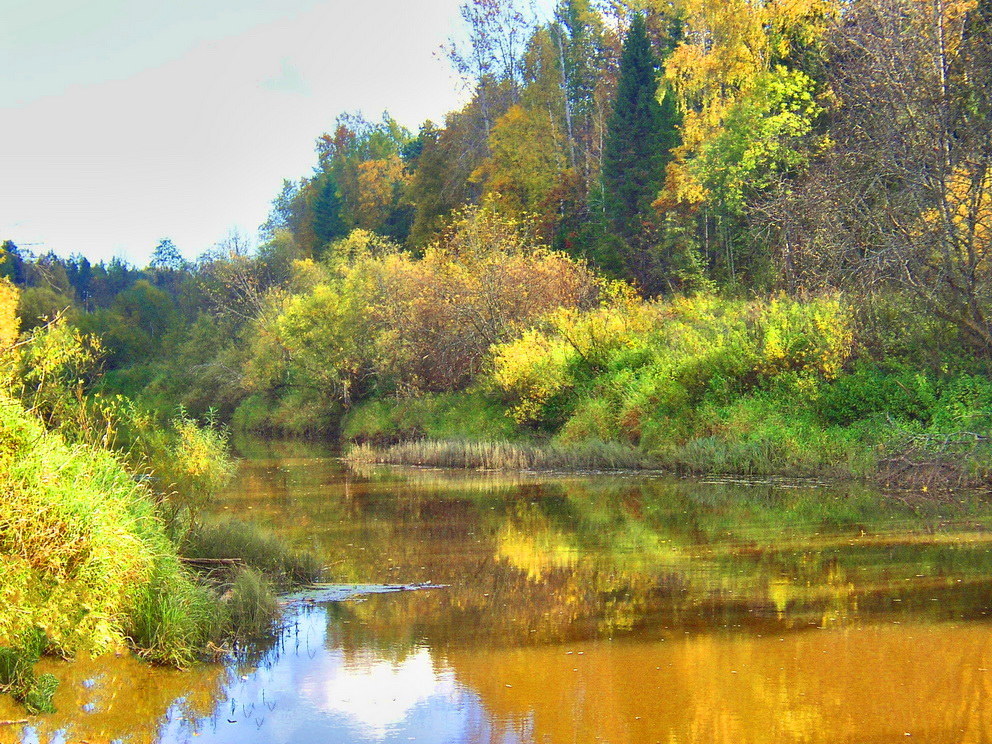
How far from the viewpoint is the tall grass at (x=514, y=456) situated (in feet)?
81.9

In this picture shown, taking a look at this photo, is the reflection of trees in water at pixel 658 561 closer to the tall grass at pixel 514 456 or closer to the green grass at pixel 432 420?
the tall grass at pixel 514 456

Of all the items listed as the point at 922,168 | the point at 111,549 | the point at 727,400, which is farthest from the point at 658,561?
the point at 922,168

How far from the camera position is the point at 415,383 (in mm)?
36844

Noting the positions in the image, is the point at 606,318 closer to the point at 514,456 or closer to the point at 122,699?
the point at 514,456

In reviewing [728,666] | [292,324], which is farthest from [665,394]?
[292,324]

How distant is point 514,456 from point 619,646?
17.0 metres

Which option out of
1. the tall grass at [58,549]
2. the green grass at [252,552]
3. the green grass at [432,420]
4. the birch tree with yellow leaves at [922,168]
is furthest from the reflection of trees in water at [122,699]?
the green grass at [432,420]

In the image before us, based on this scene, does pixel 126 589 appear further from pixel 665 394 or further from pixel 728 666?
pixel 665 394

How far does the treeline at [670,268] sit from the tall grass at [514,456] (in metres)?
0.72

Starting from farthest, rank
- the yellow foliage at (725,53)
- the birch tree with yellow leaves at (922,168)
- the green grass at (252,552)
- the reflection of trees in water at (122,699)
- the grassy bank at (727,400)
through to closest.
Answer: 1. the yellow foliage at (725,53)
2. the birch tree with yellow leaves at (922,168)
3. the grassy bank at (727,400)
4. the green grass at (252,552)
5. the reflection of trees in water at (122,699)

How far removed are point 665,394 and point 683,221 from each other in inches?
594

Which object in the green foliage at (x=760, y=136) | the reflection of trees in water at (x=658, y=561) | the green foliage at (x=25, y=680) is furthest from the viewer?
the green foliage at (x=760, y=136)

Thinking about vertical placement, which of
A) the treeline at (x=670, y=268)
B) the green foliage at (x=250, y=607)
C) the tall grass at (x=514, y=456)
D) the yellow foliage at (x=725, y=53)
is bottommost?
the green foliage at (x=250, y=607)

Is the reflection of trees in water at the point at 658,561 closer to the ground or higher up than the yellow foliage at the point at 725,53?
closer to the ground
